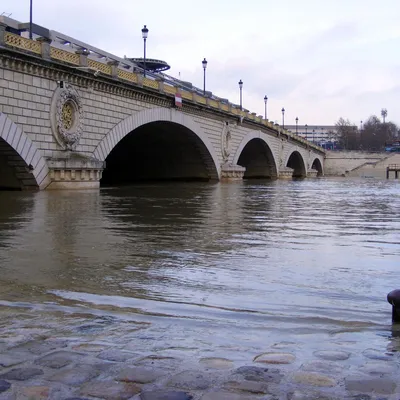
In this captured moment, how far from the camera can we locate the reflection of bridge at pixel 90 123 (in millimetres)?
21844

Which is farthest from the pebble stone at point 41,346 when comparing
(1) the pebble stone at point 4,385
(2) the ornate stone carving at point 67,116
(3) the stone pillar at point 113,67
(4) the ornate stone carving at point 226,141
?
(4) the ornate stone carving at point 226,141

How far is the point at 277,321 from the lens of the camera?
4324mm

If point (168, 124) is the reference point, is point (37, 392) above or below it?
below

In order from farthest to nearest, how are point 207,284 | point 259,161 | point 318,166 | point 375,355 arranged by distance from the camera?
point 318,166
point 259,161
point 207,284
point 375,355

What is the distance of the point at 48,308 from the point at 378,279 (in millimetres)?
3504

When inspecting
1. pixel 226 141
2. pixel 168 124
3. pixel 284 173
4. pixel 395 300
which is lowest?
pixel 395 300

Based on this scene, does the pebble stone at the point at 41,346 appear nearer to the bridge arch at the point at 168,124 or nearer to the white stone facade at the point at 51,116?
the white stone facade at the point at 51,116

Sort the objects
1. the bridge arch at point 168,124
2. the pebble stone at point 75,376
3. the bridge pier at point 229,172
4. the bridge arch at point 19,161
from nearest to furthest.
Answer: the pebble stone at point 75,376 < the bridge arch at point 19,161 < the bridge arch at point 168,124 < the bridge pier at point 229,172

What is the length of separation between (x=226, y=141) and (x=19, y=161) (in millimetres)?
26279

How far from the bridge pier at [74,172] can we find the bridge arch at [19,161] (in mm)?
325

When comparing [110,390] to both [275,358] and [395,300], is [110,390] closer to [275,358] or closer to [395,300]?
[275,358]

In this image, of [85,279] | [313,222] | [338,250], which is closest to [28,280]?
[85,279]

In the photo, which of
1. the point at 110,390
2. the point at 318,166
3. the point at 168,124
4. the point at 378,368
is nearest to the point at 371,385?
the point at 378,368

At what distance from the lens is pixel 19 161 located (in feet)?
72.4
